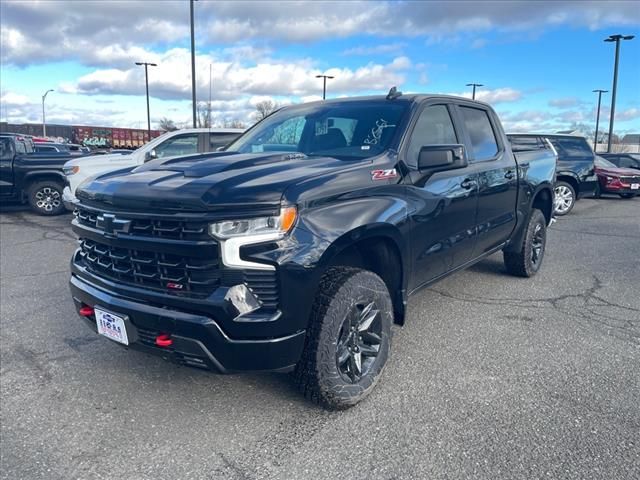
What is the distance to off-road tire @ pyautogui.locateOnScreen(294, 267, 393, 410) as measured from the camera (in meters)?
2.83

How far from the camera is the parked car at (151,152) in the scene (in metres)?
9.22

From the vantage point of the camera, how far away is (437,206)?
377cm

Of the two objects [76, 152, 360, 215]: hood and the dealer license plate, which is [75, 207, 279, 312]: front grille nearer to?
[76, 152, 360, 215]: hood

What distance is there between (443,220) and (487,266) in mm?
3012

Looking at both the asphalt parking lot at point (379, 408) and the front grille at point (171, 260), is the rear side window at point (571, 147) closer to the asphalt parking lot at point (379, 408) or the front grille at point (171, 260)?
the asphalt parking lot at point (379, 408)

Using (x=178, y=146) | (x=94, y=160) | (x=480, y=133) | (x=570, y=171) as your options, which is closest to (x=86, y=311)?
(x=480, y=133)

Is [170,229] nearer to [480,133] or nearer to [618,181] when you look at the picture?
[480,133]

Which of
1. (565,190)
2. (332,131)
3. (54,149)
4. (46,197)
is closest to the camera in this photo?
(332,131)

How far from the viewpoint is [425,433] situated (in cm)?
284

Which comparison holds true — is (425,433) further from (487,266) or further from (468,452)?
(487,266)

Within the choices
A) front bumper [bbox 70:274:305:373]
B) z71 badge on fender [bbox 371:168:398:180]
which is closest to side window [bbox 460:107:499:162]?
z71 badge on fender [bbox 371:168:398:180]

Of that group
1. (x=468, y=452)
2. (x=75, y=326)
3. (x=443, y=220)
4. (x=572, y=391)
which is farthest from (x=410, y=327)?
(x=75, y=326)

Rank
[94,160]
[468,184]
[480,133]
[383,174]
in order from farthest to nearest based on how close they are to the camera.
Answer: [94,160]
[480,133]
[468,184]
[383,174]

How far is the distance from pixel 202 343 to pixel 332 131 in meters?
2.05
